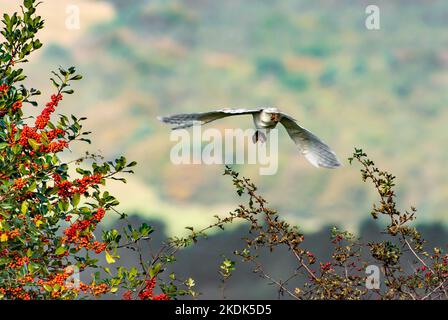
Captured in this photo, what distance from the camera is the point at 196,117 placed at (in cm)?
920

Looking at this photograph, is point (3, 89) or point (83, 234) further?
point (3, 89)

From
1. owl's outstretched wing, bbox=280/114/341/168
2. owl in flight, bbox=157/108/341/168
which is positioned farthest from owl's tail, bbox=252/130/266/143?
owl's outstretched wing, bbox=280/114/341/168

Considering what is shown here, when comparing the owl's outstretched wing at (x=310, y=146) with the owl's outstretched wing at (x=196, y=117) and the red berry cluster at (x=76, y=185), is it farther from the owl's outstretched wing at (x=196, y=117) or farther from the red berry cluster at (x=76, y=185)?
the red berry cluster at (x=76, y=185)

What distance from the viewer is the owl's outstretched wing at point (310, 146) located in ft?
31.6

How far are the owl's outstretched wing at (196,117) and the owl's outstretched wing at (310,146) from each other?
74cm

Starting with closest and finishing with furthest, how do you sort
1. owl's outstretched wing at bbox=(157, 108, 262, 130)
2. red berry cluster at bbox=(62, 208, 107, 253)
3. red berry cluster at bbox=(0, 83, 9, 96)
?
1. owl's outstretched wing at bbox=(157, 108, 262, 130)
2. red berry cluster at bbox=(62, 208, 107, 253)
3. red berry cluster at bbox=(0, 83, 9, 96)

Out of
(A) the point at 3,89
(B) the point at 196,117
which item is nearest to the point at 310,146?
(B) the point at 196,117

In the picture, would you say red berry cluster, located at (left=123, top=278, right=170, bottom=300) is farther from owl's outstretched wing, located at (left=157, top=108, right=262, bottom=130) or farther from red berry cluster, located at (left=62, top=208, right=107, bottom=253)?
owl's outstretched wing, located at (left=157, top=108, right=262, bottom=130)

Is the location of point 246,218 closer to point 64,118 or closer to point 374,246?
point 374,246

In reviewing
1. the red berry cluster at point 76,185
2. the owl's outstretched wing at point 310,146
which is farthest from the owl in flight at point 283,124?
the red berry cluster at point 76,185

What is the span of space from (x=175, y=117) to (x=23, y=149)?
2060 millimetres

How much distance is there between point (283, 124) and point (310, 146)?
1.62ft

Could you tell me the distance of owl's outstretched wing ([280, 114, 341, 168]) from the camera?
9.63 m

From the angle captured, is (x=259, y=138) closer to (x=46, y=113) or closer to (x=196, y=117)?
(x=196, y=117)
